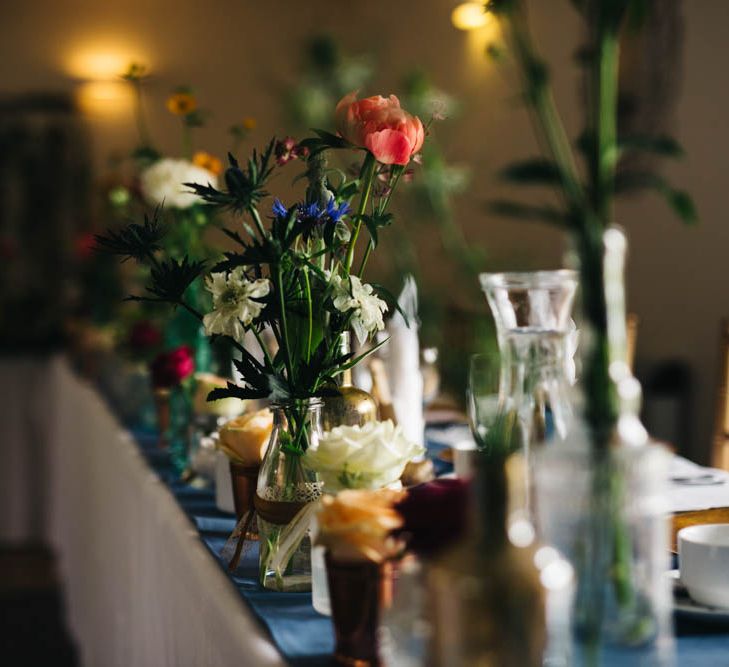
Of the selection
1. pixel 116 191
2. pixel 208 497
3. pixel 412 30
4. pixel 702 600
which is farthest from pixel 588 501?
pixel 412 30

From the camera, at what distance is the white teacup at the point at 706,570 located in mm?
915

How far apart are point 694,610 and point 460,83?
15.5ft

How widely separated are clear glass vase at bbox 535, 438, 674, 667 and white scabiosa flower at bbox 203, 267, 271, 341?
439 millimetres

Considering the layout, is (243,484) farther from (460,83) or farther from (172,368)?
(460,83)

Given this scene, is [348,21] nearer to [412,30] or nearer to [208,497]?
[412,30]

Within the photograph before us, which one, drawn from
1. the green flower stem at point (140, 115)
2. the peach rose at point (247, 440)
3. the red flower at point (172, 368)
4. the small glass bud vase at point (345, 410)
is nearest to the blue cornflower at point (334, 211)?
the small glass bud vase at point (345, 410)

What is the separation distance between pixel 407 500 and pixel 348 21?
5.62 m

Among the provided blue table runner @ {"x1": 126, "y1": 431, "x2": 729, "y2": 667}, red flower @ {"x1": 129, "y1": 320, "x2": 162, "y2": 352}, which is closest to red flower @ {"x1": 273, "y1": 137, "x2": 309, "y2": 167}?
blue table runner @ {"x1": 126, "y1": 431, "x2": 729, "y2": 667}

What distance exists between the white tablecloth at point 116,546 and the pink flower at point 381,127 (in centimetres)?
47

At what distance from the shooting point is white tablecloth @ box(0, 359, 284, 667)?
1.17 meters

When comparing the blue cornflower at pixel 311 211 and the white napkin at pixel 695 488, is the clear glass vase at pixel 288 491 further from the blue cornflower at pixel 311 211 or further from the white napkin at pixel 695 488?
the white napkin at pixel 695 488

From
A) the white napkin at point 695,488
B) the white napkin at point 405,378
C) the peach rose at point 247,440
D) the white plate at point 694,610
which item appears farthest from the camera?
the white napkin at point 405,378

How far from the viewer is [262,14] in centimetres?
593

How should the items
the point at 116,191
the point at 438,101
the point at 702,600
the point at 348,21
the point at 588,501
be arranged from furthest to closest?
the point at 348,21 < the point at 116,191 < the point at 438,101 < the point at 702,600 < the point at 588,501
